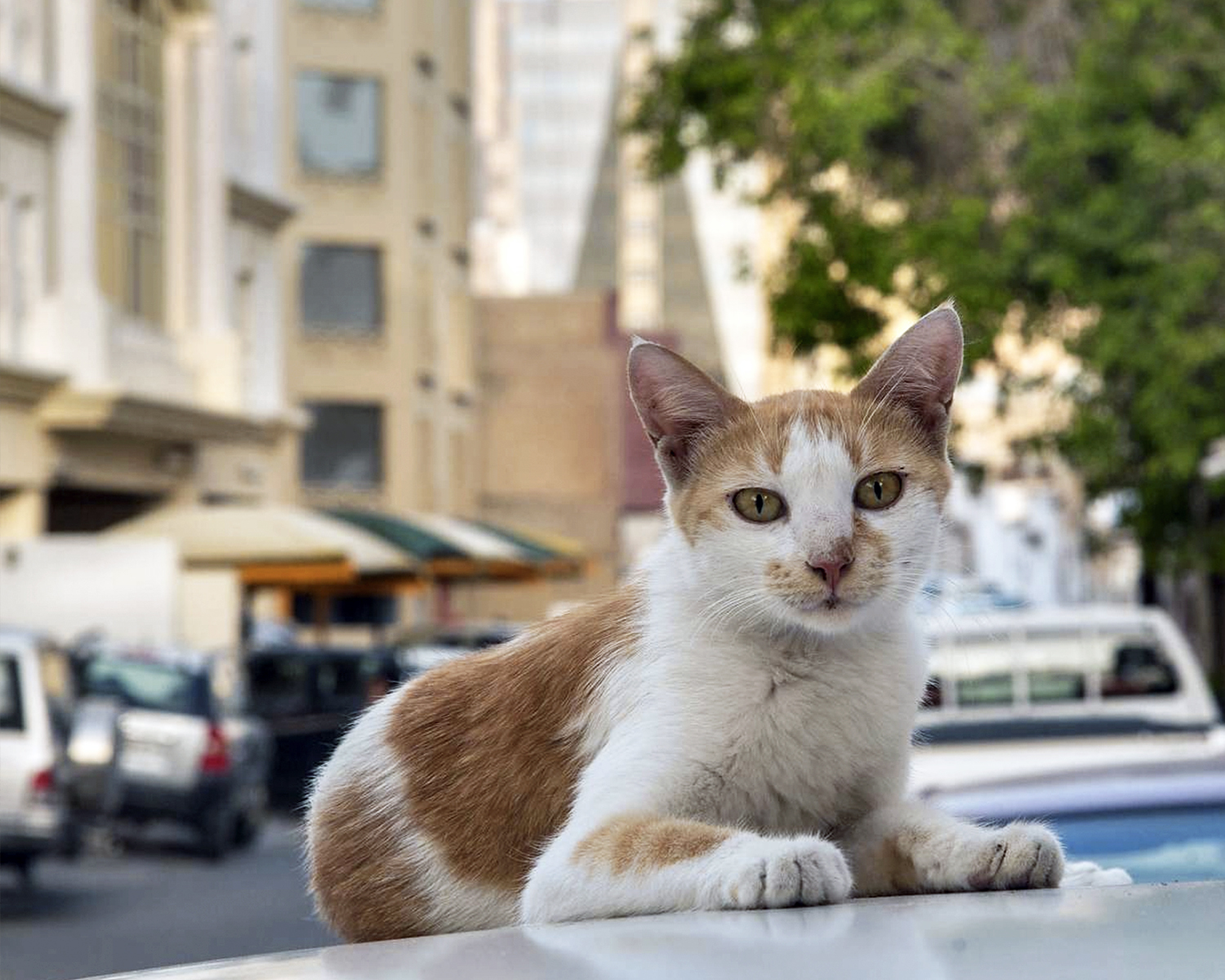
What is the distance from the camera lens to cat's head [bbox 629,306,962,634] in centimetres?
280

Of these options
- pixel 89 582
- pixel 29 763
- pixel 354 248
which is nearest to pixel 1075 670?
pixel 29 763

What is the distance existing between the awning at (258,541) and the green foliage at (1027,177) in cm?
604

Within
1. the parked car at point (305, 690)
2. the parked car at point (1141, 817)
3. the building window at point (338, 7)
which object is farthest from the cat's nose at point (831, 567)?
the building window at point (338, 7)

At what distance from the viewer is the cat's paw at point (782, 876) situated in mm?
2436

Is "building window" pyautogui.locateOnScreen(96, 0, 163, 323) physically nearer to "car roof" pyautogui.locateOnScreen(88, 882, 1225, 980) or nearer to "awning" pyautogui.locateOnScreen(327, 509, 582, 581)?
"awning" pyautogui.locateOnScreen(327, 509, 582, 581)

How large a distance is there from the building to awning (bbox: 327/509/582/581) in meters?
2.44

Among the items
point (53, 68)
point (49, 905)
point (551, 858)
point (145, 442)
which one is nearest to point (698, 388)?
point (551, 858)

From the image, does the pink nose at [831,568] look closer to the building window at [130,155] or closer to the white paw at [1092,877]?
the white paw at [1092,877]

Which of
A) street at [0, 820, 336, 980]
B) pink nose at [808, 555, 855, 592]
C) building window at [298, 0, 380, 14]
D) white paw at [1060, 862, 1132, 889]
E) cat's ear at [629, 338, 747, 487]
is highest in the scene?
building window at [298, 0, 380, 14]

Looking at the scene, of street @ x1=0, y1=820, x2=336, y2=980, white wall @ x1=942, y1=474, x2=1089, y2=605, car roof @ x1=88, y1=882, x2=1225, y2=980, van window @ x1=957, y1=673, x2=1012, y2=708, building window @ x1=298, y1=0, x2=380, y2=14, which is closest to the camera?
car roof @ x1=88, y1=882, x2=1225, y2=980

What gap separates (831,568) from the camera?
2.77 meters

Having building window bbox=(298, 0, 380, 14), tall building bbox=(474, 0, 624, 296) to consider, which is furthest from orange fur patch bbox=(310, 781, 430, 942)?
tall building bbox=(474, 0, 624, 296)

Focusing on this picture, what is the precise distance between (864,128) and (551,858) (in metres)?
19.6

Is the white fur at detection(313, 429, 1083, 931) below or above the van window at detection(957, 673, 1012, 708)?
above
